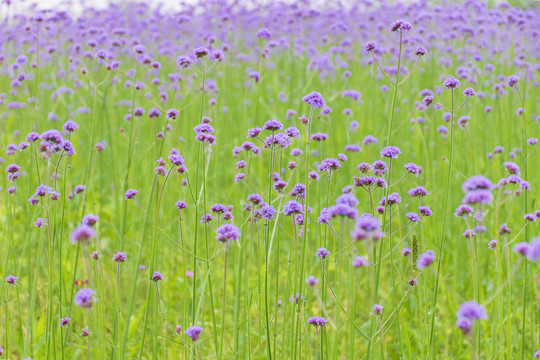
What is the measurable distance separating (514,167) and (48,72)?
537 centimetres

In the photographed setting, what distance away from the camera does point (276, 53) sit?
7875 mm

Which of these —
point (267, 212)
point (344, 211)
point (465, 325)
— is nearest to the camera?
point (465, 325)

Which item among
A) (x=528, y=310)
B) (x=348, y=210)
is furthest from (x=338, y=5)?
(x=348, y=210)

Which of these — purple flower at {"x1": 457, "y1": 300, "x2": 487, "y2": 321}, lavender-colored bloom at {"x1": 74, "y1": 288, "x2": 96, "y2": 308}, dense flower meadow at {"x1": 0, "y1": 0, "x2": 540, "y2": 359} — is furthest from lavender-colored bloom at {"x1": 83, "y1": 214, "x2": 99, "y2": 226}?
purple flower at {"x1": 457, "y1": 300, "x2": 487, "y2": 321}

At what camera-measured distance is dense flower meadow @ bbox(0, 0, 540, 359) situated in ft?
5.45

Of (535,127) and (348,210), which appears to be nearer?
(348,210)

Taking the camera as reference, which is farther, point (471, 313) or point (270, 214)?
point (270, 214)

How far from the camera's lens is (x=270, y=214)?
1.65 metres

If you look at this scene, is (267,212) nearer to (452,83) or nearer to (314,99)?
(314,99)

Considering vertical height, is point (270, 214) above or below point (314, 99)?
below

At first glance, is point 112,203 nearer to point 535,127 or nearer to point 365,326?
point 365,326

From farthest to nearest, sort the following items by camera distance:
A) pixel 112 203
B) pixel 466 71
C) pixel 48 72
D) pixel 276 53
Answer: pixel 276 53, pixel 48 72, pixel 112 203, pixel 466 71

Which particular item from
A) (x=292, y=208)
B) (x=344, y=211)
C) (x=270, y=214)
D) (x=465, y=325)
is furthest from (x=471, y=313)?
(x=270, y=214)

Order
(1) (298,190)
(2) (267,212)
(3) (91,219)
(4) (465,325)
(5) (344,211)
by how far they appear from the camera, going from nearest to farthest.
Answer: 1. (4) (465,325)
2. (5) (344,211)
3. (3) (91,219)
4. (2) (267,212)
5. (1) (298,190)
